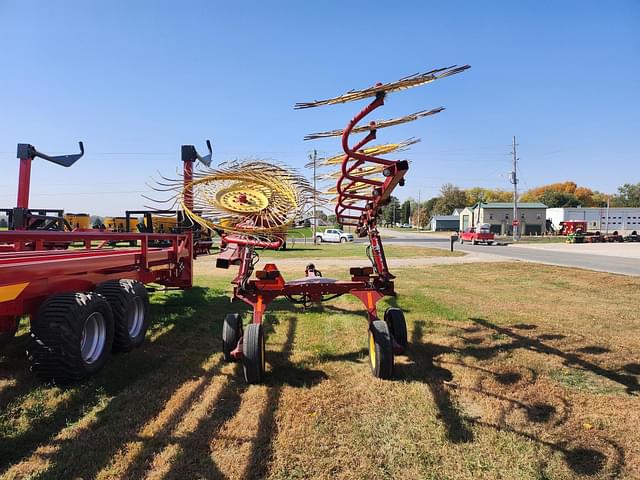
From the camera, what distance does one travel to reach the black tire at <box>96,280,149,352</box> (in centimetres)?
435

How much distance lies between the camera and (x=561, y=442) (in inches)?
116

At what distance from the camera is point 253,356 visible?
12.8 feet

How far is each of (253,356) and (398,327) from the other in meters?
1.76

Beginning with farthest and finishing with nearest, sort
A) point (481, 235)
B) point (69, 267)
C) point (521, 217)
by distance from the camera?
point (521, 217)
point (481, 235)
point (69, 267)

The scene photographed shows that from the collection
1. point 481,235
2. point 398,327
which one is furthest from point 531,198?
point 398,327

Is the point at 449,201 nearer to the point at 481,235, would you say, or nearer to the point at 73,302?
the point at 481,235

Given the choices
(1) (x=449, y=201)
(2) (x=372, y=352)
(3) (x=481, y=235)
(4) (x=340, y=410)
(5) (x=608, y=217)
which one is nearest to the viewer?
(4) (x=340, y=410)

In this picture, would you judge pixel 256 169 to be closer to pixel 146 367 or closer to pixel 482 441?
pixel 146 367

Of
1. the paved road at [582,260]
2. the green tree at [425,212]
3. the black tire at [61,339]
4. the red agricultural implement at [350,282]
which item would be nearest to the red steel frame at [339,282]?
the red agricultural implement at [350,282]

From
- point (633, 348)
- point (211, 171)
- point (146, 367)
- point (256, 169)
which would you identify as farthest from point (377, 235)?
point (633, 348)

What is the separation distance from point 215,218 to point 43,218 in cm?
520

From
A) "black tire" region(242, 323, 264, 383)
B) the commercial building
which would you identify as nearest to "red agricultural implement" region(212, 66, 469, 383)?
"black tire" region(242, 323, 264, 383)

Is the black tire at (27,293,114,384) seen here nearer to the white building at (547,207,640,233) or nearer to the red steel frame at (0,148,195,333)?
the red steel frame at (0,148,195,333)

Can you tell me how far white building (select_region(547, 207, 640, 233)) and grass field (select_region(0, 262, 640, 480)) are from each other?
7835 centimetres
